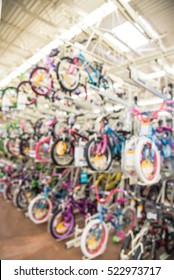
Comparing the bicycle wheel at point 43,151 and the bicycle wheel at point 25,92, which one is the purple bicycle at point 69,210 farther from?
the bicycle wheel at point 25,92

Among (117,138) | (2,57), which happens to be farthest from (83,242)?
(2,57)

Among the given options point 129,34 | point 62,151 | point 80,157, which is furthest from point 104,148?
point 129,34

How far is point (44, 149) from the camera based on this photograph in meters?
3.93

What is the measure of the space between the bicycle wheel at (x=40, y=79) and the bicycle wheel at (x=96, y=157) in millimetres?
1305

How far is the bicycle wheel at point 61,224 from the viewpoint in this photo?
11.1 feet

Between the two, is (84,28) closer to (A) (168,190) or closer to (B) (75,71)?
(B) (75,71)

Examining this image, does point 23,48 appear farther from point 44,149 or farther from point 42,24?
point 44,149

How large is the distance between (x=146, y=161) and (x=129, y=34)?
2.72m

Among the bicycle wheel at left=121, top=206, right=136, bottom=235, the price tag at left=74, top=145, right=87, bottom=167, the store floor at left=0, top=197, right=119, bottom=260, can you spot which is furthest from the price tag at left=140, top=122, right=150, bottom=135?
the store floor at left=0, top=197, right=119, bottom=260

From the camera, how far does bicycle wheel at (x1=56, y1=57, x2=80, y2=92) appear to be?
288 cm

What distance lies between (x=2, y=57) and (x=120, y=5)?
11.5 feet

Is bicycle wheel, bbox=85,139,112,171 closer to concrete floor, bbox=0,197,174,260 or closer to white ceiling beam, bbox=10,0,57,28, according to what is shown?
concrete floor, bbox=0,197,174,260

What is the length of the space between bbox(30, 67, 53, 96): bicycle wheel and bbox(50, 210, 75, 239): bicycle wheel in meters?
2.02

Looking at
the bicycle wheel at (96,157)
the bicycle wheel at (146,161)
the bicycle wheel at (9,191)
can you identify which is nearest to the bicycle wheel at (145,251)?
the bicycle wheel at (146,161)
